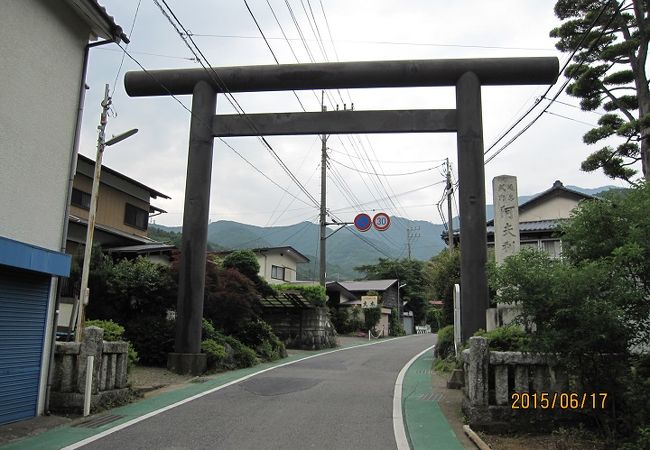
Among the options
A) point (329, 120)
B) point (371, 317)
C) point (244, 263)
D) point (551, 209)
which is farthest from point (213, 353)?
point (371, 317)

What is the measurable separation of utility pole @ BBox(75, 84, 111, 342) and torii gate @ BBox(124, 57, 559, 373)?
3.29 meters

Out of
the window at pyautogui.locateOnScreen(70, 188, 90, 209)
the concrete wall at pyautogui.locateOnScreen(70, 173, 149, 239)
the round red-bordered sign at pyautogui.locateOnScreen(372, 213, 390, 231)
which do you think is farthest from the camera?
the round red-bordered sign at pyautogui.locateOnScreen(372, 213, 390, 231)

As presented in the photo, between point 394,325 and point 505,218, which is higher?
point 505,218

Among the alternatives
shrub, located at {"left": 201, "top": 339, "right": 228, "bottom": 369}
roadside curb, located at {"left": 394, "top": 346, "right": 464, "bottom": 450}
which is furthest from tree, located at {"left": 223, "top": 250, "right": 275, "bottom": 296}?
roadside curb, located at {"left": 394, "top": 346, "right": 464, "bottom": 450}

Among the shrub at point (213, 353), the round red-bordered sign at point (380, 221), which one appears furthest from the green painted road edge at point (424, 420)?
the round red-bordered sign at point (380, 221)

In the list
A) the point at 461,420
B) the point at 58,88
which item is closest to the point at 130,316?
the point at 58,88

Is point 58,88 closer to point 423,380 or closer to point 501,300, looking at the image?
point 501,300

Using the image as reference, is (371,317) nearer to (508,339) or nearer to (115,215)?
(115,215)

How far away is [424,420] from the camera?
8414 mm

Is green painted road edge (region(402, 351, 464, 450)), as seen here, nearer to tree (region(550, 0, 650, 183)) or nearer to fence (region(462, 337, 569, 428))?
fence (region(462, 337, 569, 428))

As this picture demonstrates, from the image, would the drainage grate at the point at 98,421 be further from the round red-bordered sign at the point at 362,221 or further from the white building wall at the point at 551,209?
the white building wall at the point at 551,209

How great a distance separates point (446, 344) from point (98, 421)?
40.9ft

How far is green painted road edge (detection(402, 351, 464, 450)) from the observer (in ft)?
22.7

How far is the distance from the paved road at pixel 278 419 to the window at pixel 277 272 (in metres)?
25.8
